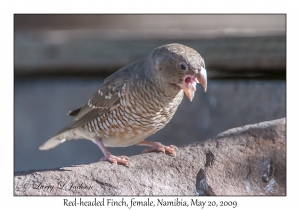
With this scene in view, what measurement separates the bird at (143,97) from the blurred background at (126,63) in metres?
1.67

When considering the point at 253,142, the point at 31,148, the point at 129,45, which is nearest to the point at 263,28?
the point at 129,45

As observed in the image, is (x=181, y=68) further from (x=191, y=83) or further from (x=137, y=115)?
(x=137, y=115)

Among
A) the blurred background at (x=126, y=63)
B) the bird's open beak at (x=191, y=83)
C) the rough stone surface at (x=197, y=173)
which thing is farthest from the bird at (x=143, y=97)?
the blurred background at (x=126, y=63)

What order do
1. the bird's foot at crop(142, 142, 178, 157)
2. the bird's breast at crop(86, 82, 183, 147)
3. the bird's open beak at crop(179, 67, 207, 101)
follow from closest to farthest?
the bird's open beak at crop(179, 67, 207, 101) < the bird's breast at crop(86, 82, 183, 147) < the bird's foot at crop(142, 142, 178, 157)

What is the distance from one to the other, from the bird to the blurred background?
1.67m

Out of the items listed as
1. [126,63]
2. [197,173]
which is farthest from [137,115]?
[126,63]

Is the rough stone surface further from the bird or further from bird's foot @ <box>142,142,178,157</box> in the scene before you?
the bird

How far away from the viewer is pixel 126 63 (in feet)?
22.8

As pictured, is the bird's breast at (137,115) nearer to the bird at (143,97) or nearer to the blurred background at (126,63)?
the bird at (143,97)

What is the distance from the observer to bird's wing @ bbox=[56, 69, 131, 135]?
4098 millimetres

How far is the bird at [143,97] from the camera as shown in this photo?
3.67m

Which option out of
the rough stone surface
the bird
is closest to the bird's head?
the bird
